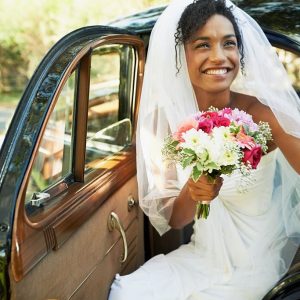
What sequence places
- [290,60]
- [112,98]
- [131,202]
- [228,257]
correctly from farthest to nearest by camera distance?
[112,98] < [290,60] < [131,202] < [228,257]

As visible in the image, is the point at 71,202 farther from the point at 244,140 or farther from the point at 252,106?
the point at 252,106

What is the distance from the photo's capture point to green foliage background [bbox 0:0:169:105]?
11.8 metres

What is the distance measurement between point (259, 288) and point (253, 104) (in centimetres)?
81

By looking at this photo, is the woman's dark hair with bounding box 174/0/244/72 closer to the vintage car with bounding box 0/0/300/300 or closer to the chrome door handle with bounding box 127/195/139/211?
the vintage car with bounding box 0/0/300/300

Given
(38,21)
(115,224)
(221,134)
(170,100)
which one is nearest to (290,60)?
(170,100)

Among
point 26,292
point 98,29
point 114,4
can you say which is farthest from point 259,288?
point 114,4

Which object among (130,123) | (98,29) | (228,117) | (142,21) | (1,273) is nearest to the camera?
(1,273)

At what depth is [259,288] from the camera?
6.98ft

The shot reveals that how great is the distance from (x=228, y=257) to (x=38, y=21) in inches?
426

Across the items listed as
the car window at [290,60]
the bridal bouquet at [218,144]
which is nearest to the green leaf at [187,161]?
the bridal bouquet at [218,144]

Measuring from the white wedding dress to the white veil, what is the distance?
11 cm

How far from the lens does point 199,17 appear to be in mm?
2172

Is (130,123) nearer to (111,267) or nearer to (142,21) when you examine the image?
(142,21)

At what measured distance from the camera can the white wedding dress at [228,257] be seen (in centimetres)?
212
